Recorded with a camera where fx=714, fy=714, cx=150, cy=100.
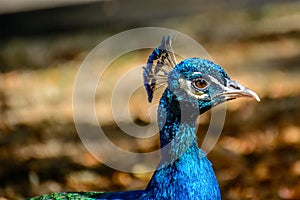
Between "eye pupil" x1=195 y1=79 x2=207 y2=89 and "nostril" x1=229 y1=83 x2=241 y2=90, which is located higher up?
"eye pupil" x1=195 y1=79 x2=207 y2=89

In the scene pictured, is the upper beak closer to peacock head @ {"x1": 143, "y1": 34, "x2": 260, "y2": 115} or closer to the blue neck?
peacock head @ {"x1": 143, "y1": 34, "x2": 260, "y2": 115}

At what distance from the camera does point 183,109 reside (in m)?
2.87

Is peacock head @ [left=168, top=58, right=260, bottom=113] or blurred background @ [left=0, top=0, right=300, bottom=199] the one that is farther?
blurred background @ [left=0, top=0, right=300, bottom=199]

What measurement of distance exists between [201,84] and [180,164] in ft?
1.13

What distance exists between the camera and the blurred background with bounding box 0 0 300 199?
4359 millimetres

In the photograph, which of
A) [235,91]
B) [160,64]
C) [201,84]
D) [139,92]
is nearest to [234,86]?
[235,91]

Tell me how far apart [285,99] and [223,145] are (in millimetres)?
534

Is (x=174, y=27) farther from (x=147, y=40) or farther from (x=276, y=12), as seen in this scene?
(x=276, y=12)

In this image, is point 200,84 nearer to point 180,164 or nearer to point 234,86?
point 234,86

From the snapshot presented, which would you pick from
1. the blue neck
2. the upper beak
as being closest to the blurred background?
the blue neck

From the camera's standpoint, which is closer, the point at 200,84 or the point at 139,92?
the point at 200,84

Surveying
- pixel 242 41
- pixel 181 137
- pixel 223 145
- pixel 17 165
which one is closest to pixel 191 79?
pixel 181 137

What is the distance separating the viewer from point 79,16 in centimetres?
566

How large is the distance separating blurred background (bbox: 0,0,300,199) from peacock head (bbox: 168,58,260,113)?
1495mm
